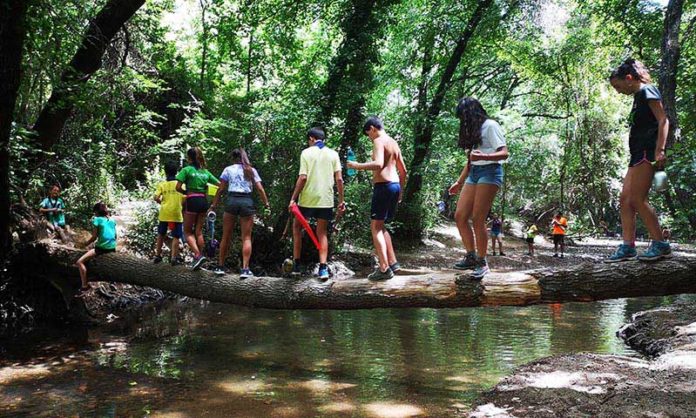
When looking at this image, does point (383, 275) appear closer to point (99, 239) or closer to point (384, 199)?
point (384, 199)

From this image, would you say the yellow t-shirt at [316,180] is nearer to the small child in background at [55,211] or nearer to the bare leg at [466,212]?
the bare leg at [466,212]

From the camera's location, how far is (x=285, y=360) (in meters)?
7.31

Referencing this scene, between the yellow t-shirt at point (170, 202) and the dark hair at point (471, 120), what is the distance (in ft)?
16.0

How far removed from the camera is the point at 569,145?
2797cm

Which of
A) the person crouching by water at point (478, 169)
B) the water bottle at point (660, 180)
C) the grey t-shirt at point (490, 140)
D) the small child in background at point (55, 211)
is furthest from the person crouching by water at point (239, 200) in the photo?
the small child in background at point (55, 211)

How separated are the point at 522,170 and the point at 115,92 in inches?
931

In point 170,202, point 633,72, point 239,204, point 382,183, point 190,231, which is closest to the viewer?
point 633,72

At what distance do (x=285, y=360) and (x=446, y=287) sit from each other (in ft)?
9.27

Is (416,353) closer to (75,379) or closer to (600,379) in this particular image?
(600,379)

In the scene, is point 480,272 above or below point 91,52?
below

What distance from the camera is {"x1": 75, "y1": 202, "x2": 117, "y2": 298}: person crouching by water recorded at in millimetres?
8586

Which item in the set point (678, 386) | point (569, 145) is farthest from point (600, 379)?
point (569, 145)

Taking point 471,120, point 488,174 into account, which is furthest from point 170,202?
point 488,174

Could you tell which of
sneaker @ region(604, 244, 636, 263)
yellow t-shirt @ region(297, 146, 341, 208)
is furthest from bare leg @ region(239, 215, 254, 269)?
sneaker @ region(604, 244, 636, 263)
